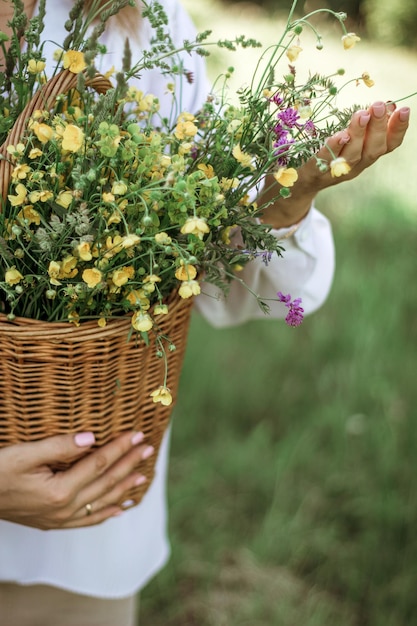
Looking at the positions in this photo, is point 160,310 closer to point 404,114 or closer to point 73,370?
point 73,370

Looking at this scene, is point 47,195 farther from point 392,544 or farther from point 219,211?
point 392,544

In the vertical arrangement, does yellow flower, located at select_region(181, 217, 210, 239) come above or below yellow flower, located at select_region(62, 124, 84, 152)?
below

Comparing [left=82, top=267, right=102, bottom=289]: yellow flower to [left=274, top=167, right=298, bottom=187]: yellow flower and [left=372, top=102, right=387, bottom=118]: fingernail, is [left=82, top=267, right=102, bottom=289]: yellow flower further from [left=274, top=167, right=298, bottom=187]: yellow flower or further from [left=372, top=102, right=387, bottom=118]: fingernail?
[left=372, top=102, right=387, bottom=118]: fingernail

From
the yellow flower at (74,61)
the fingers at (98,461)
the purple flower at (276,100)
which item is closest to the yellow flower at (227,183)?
the purple flower at (276,100)

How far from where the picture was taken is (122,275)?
0.81 m

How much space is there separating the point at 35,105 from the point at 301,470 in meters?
1.70

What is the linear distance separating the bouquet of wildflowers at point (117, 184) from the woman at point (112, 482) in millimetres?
106

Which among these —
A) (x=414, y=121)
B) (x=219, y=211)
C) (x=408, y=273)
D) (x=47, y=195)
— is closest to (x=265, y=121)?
(x=219, y=211)

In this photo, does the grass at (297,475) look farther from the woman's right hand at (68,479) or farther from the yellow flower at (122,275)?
the yellow flower at (122,275)

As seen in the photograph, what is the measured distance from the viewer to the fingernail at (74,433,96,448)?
39.2 inches

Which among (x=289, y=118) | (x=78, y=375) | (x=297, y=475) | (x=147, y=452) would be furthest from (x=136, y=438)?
(x=297, y=475)

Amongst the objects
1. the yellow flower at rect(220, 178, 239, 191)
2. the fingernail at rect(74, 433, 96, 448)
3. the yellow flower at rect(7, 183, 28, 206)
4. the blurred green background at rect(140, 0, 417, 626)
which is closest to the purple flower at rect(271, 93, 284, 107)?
the yellow flower at rect(220, 178, 239, 191)

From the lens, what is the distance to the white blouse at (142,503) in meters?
1.21

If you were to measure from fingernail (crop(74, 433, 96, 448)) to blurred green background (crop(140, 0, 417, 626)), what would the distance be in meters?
1.14
